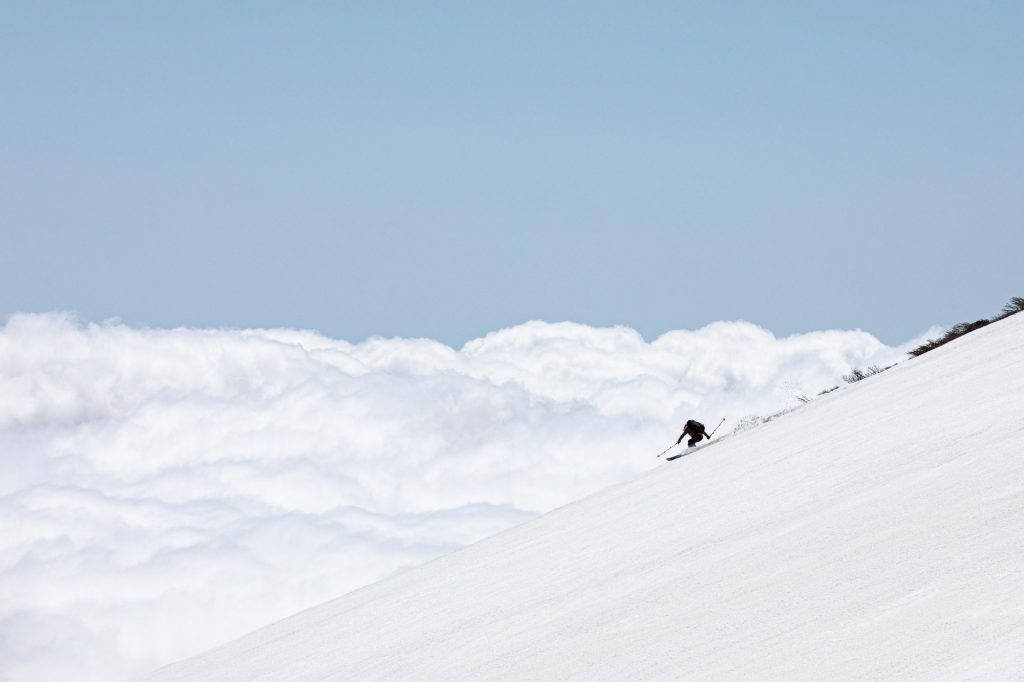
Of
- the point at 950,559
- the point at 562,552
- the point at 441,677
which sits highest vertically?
the point at 562,552

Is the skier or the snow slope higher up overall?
the skier

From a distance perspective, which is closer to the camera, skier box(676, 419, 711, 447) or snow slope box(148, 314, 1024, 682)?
snow slope box(148, 314, 1024, 682)

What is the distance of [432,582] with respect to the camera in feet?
47.4

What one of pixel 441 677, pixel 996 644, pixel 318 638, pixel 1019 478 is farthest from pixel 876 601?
pixel 318 638

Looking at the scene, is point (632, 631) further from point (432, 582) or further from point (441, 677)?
point (432, 582)

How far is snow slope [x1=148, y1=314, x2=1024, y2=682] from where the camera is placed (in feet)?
19.8

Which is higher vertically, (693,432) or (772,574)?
(693,432)

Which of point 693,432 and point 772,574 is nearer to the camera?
point 772,574

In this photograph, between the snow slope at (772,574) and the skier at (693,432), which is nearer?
the snow slope at (772,574)

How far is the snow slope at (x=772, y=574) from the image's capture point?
603 cm

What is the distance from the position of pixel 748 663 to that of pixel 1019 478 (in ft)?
8.01

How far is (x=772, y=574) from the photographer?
311 inches

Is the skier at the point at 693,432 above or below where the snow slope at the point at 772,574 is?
above

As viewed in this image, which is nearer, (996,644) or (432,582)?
(996,644)
